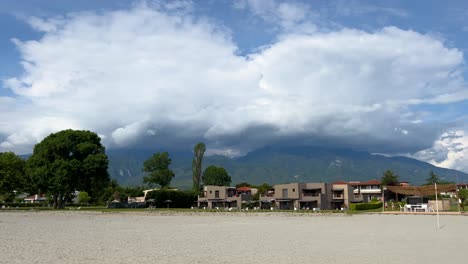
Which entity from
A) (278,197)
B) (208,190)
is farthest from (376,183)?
(208,190)

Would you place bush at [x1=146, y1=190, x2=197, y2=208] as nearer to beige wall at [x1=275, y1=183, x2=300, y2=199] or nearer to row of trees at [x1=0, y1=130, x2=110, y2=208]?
row of trees at [x1=0, y1=130, x2=110, y2=208]

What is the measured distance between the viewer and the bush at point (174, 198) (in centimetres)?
8244

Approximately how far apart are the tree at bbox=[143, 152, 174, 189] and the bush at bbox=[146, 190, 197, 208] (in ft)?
62.8

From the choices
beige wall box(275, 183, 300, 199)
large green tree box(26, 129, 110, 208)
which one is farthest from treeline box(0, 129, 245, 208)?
beige wall box(275, 183, 300, 199)

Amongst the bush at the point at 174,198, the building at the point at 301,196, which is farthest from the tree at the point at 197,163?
the building at the point at 301,196

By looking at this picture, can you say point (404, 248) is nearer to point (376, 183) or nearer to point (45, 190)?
point (45, 190)

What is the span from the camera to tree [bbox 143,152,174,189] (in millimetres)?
106500

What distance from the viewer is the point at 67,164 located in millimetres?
64938

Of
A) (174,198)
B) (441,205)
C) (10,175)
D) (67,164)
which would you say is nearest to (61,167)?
(67,164)

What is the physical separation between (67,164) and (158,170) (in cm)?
4392

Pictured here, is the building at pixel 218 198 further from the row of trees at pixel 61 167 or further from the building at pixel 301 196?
the row of trees at pixel 61 167

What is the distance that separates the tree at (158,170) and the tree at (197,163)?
35.9ft

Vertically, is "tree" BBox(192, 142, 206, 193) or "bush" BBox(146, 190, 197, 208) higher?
"tree" BBox(192, 142, 206, 193)

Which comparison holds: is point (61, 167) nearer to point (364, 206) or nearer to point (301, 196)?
point (301, 196)
